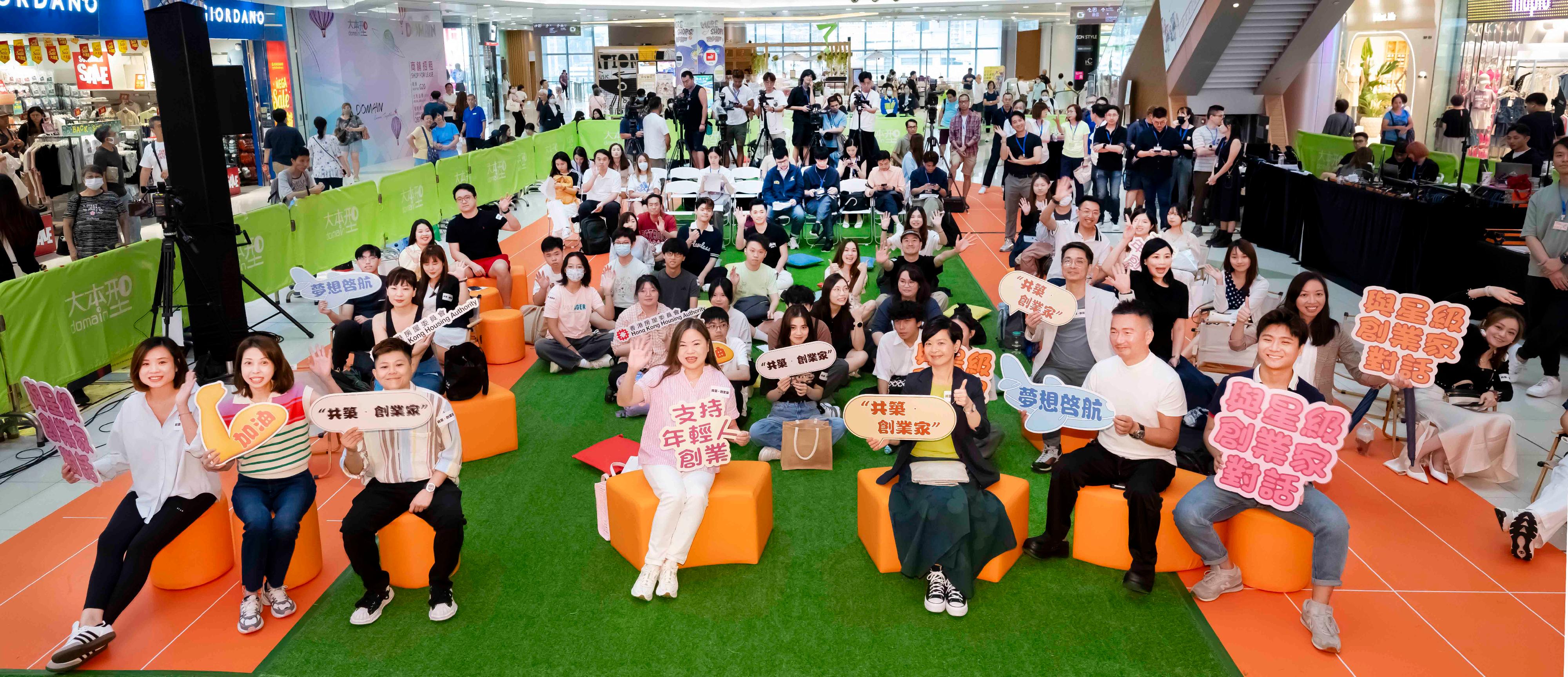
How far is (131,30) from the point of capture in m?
14.6

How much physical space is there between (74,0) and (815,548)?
523 inches

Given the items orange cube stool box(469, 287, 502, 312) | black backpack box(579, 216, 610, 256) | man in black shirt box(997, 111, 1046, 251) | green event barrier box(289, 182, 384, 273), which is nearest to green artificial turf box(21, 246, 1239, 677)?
orange cube stool box(469, 287, 502, 312)

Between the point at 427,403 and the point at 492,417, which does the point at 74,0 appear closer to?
the point at 492,417

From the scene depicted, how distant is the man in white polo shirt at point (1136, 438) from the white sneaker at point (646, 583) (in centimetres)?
183

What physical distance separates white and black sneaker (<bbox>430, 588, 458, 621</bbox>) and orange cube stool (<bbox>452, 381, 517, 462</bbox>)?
1.84 m

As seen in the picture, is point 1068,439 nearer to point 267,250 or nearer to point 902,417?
point 902,417

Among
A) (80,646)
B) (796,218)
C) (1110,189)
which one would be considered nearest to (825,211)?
(796,218)

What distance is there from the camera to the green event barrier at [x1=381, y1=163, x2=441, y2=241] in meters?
12.0

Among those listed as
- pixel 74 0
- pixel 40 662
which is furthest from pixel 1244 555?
pixel 74 0

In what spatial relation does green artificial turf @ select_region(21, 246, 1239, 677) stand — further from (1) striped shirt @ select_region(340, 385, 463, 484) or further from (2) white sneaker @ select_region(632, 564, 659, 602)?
(1) striped shirt @ select_region(340, 385, 463, 484)

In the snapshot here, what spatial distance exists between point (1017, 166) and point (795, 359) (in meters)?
7.43

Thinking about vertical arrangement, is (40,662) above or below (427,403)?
below

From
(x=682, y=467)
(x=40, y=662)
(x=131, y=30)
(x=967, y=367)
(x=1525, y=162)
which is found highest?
(x=131, y=30)

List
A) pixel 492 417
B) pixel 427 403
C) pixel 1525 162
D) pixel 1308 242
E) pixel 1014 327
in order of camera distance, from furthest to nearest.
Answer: pixel 1308 242 → pixel 1525 162 → pixel 1014 327 → pixel 492 417 → pixel 427 403
